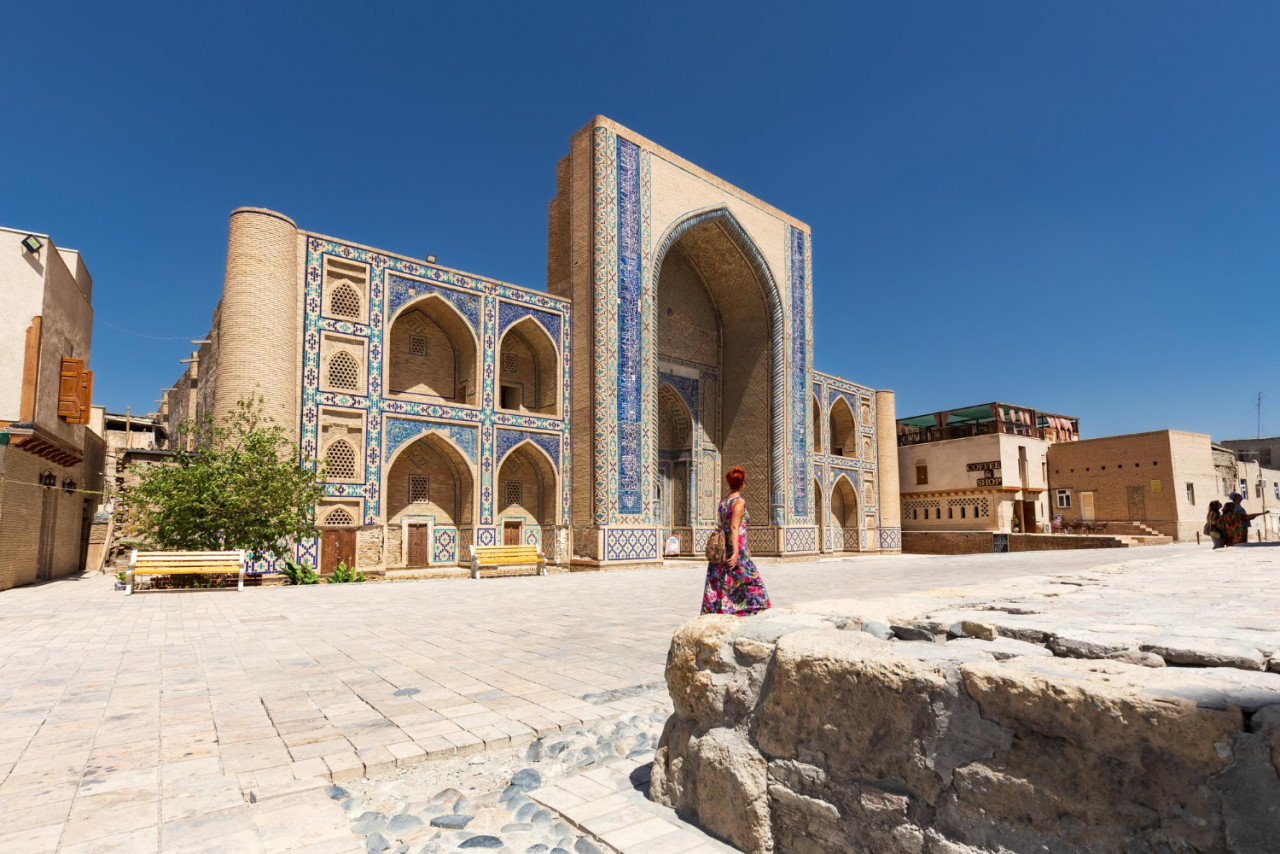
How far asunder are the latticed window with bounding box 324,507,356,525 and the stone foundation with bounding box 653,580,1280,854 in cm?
1399

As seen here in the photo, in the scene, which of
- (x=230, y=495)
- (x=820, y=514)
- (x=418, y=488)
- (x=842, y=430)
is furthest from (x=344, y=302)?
(x=842, y=430)

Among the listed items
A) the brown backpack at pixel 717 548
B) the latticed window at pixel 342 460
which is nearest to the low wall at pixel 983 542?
the latticed window at pixel 342 460

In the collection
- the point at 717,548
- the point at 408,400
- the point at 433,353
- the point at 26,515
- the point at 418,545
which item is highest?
the point at 433,353

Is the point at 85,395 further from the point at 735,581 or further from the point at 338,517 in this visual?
the point at 735,581

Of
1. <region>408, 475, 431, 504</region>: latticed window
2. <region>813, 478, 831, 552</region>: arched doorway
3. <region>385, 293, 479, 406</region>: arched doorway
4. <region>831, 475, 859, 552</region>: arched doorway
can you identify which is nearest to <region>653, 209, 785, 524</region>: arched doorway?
<region>813, 478, 831, 552</region>: arched doorway

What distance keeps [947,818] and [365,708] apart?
3074 millimetres

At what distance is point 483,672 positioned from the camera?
4.69m

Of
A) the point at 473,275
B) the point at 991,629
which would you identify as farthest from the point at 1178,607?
the point at 473,275

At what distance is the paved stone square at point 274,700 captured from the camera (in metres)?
2.51

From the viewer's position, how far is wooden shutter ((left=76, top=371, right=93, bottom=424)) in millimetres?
13578

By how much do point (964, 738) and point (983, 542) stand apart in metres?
32.5

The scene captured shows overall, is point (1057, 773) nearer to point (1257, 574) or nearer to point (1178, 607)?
point (1178, 607)

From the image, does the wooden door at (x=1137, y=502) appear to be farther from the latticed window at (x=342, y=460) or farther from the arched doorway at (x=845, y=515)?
the latticed window at (x=342, y=460)

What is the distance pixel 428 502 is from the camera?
57.5ft
